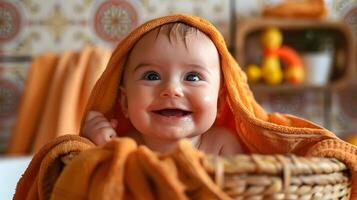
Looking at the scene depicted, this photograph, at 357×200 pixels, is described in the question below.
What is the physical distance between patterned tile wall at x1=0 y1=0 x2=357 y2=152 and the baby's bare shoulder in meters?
0.85

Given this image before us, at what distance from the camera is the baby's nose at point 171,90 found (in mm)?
688

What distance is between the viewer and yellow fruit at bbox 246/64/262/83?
157cm

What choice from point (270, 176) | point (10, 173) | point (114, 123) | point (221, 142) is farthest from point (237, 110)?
point (10, 173)

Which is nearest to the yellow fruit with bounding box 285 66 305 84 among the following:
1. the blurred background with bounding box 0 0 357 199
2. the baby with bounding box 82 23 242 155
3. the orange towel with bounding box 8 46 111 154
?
the blurred background with bounding box 0 0 357 199

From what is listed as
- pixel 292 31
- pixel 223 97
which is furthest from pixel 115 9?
pixel 223 97

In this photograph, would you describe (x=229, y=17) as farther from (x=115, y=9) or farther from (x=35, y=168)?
(x=35, y=168)

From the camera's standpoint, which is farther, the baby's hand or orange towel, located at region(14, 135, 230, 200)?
the baby's hand

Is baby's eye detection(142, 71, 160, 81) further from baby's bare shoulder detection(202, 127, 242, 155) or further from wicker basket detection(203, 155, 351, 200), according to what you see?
wicker basket detection(203, 155, 351, 200)

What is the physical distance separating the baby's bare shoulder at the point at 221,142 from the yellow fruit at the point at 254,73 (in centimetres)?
77

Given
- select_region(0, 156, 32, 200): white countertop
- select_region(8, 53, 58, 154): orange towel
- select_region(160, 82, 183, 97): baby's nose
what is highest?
select_region(160, 82, 183, 97): baby's nose

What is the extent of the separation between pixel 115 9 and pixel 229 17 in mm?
329

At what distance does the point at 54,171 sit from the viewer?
0.59 meters

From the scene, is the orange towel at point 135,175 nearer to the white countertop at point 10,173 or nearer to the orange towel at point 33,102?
the white countertop at point 10,173

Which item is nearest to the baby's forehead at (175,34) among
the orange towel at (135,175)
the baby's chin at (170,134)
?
the baby's chin at (170,134)
